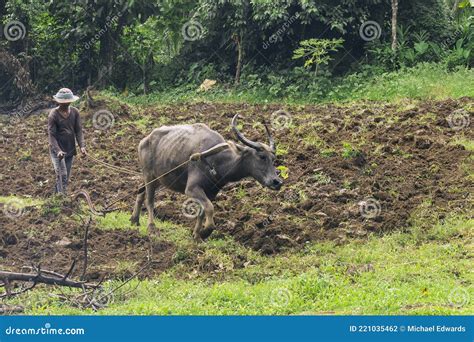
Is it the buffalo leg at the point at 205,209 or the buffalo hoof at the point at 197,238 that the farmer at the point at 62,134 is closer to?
the buffalo leg at the point at 205,209

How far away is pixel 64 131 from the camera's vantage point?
1152cm

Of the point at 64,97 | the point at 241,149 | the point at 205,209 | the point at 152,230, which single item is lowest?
the point at 152,230

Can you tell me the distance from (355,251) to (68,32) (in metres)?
14.8

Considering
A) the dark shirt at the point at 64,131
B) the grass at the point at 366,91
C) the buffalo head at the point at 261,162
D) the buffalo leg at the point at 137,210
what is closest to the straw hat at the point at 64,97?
the dark shirt at the point at 64,131

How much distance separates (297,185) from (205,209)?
2325 mm

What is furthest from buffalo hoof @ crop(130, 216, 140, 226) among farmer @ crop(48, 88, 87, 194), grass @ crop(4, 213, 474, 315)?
farmer @ crop(48, 88, 87, 194)

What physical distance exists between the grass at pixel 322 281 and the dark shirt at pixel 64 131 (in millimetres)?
2166

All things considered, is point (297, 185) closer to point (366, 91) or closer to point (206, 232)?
point (206, 232)

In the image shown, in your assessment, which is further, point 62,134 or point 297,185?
point 297,185

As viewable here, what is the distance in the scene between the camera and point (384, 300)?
758cm

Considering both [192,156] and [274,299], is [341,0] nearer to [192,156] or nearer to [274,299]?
[192,156]

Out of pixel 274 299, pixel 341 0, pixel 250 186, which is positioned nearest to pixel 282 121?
pixel 250 186

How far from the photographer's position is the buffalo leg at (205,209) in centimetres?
980

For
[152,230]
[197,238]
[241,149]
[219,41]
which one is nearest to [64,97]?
[152,230]
